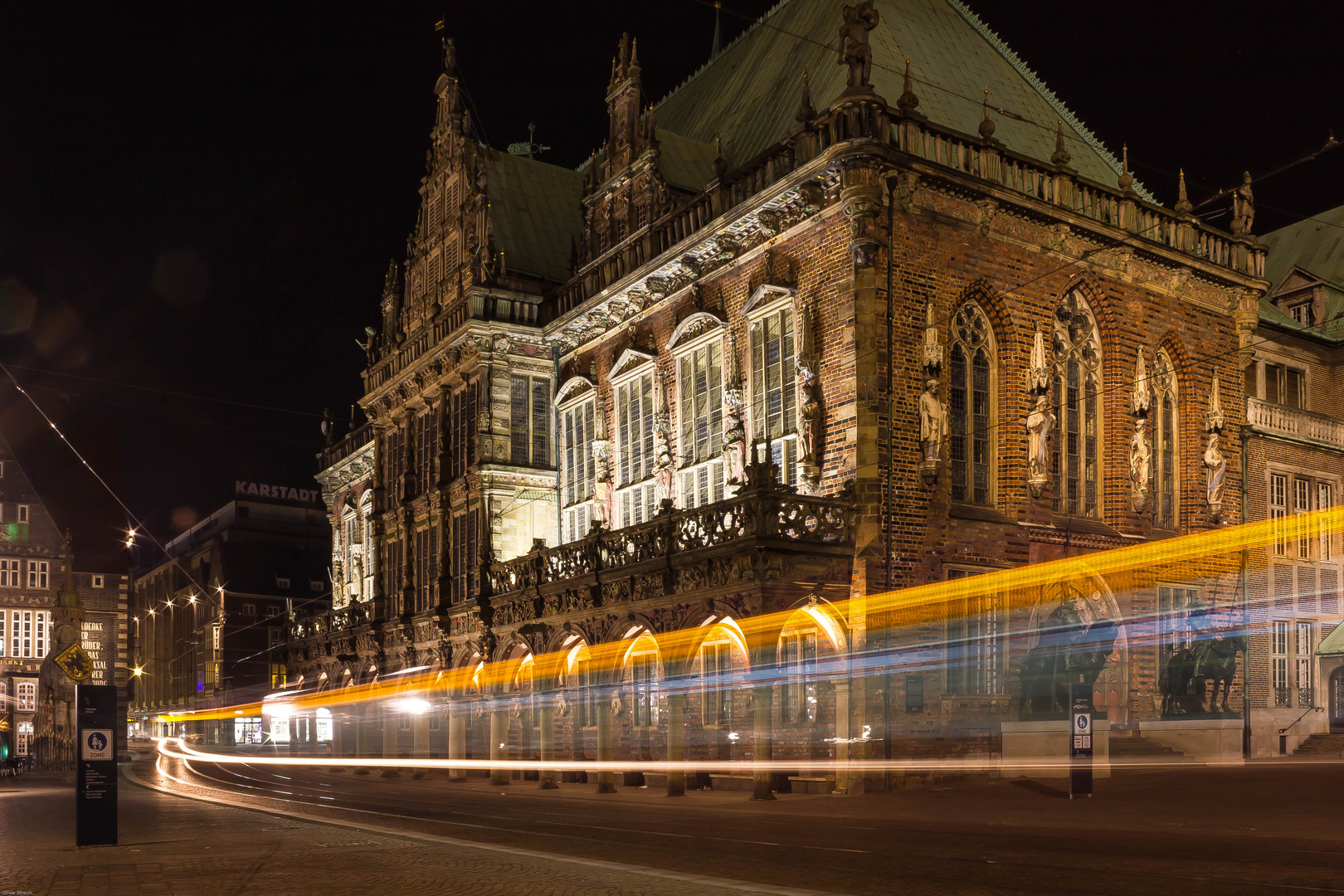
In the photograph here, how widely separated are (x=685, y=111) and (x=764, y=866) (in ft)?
103

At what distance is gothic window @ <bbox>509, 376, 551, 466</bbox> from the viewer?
1501 inches

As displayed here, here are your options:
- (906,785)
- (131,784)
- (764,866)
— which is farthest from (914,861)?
(131,784)

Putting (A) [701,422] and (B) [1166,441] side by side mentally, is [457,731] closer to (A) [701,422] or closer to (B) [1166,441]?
(A) [701,422]

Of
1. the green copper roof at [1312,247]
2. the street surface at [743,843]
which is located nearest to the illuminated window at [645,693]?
the street surface at [743,843]

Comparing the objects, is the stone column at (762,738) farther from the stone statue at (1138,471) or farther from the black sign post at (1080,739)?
the stone statue at (1138,471)

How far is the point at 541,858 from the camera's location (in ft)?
47.4

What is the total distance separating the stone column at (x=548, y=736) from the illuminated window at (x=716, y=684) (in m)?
5.40

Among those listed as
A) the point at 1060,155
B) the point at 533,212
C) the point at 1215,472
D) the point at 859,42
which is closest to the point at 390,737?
the point at 533,212

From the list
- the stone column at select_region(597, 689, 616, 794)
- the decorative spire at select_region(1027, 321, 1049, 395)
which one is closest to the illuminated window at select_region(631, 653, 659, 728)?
the stone column at select_region(597, 689, 616, 794)

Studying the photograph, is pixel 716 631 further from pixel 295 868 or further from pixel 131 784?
pixel 131 784

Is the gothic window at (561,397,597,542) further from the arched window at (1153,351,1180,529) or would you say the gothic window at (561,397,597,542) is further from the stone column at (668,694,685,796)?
the arched window at (1153,351,1180,529)

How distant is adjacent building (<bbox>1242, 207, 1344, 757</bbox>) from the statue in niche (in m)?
9.93

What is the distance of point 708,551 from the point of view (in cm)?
2633

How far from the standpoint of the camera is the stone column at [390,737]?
42.7m
